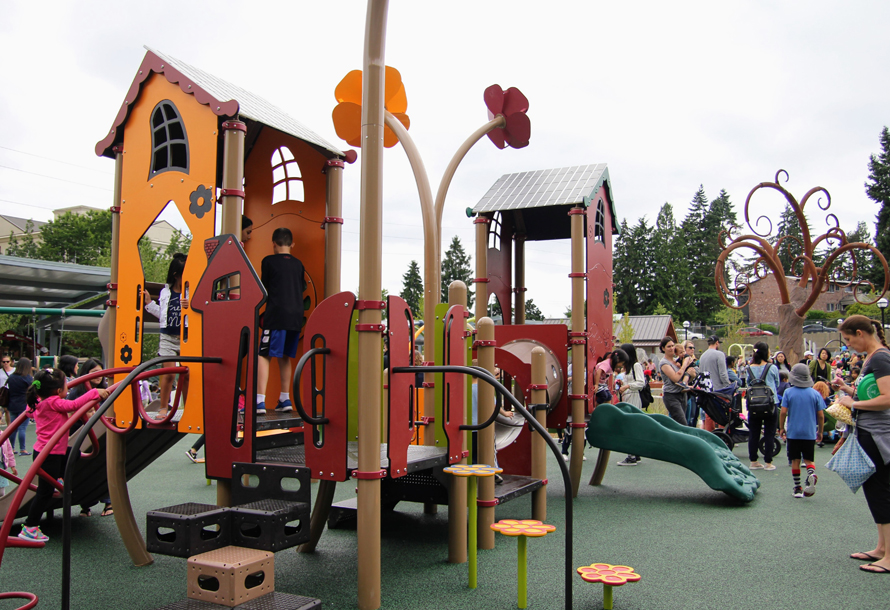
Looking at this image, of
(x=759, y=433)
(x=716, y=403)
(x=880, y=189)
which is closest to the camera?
(x=759, y=433)

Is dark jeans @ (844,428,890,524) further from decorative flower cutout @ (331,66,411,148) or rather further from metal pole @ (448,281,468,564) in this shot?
decorative flower cutout @ (331,66,411,148)

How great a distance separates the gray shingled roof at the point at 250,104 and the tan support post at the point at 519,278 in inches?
160

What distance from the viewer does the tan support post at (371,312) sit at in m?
3.85

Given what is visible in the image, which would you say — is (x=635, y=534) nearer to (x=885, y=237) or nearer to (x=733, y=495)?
(x=733, y=495)

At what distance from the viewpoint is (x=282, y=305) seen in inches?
215

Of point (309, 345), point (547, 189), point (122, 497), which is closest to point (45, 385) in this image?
point (122, 497)

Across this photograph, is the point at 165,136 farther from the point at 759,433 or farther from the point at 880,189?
the point at 880,189

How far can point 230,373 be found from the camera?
4.16 metres

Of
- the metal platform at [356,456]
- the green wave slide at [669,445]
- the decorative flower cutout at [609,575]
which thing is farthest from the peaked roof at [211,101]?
the green wave slide at [669,445]

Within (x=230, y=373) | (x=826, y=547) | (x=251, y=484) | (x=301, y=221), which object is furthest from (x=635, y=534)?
(x=301, y=221)

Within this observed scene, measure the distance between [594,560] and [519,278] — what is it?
5002mm

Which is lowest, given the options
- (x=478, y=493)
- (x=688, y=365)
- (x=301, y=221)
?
(x=478, y=493)

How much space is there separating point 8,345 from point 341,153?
27139mm

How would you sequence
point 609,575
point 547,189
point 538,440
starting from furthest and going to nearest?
point 547,189 < point 538,440 < point 609,575
